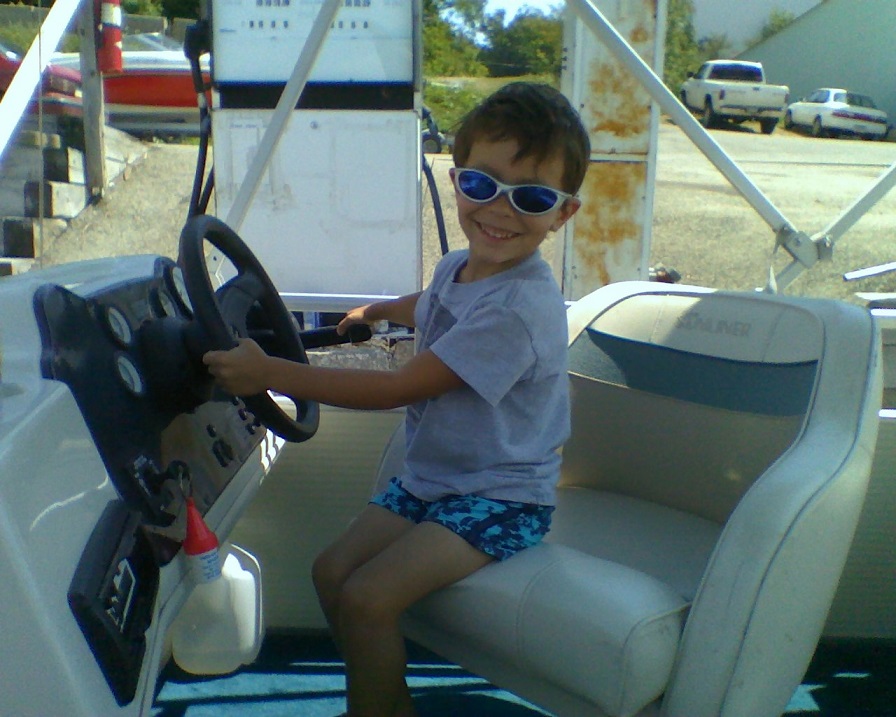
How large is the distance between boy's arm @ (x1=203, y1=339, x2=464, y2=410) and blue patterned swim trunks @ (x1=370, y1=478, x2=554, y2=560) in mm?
179

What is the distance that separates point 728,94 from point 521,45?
5.87 meters

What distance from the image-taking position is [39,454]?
Answer: 0.99 metres

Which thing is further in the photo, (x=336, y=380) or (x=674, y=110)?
(x=674, y=110)

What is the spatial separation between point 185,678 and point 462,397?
1129mm

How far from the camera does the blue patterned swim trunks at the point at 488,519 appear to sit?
1508 mm

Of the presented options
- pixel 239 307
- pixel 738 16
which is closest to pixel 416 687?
pixel 239 307

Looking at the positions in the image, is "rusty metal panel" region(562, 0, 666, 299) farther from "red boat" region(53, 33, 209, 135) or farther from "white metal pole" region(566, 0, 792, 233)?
"red boat" region(53, 33, 209, 135)

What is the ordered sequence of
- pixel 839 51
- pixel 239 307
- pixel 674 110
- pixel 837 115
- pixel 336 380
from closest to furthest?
A: 1. pixel 336 380
2. pixel 239 307
3. pixel 674 110
4. pixel 839 51
5. pixel 837 115

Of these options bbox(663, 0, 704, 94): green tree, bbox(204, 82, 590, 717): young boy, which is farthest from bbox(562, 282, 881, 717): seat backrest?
bbox(663, 0, 704, 94): green tree

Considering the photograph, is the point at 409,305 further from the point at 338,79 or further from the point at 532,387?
the point at 338,79

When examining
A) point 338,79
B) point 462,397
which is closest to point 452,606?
point 462,397

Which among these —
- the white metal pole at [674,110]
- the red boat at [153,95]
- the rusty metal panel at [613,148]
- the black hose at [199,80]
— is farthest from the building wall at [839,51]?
the white metal pole at [674,110]

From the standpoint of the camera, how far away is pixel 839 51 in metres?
12.5

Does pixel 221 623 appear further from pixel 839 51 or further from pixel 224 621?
pixel 839 51
